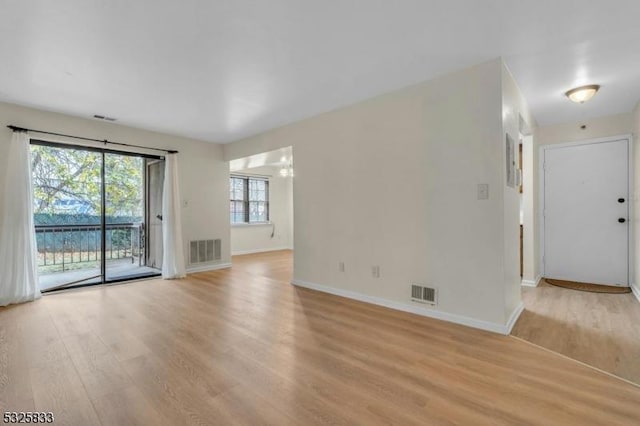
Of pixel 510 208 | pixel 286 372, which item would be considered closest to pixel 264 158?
pixel 510 208

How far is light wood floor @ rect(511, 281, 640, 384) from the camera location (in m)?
2.18

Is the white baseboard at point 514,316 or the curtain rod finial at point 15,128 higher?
the curtain rod finial at point 15,128

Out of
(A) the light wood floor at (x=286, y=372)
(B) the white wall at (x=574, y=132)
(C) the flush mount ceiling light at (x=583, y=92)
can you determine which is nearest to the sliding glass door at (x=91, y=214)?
(A) the light wood floor at (x=286, y=372)

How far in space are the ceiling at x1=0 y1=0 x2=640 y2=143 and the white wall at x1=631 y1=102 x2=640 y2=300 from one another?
33 cm

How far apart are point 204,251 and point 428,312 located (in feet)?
14.0

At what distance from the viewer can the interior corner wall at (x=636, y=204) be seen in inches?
145

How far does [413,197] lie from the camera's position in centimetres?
316

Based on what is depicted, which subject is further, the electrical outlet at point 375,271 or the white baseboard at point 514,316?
the electrical outlet at point 375,271

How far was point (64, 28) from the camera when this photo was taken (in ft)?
7.11

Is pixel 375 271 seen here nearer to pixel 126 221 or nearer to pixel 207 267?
pixel 207 267

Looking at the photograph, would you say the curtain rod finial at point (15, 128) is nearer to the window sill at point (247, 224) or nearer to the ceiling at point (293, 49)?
the ceiling at point (293, 49)

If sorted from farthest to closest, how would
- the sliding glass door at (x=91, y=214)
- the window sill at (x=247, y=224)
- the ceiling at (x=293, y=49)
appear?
the window sill at (x=247, y=224), the sliding glass door at (x=91, y=214), the ceiling at (x=293, y=49)

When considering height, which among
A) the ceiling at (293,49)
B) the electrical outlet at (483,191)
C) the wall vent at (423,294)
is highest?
the ceiling at (293,49)

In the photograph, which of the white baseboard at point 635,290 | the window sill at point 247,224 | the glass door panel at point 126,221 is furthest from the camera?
the window sill at point 247,224
